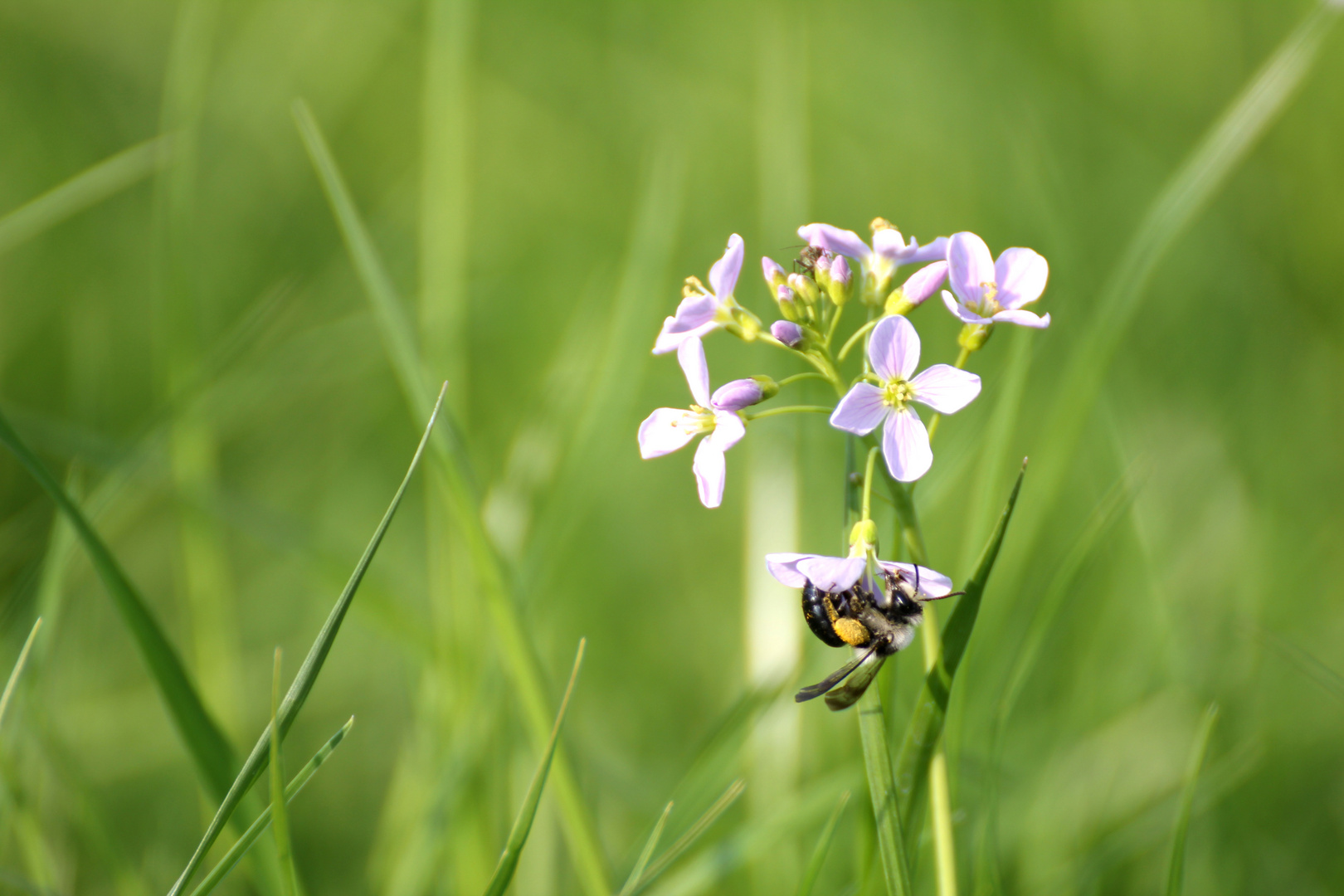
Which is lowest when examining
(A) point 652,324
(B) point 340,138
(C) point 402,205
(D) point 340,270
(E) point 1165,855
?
(E) point 1165,855

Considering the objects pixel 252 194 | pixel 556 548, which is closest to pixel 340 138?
pixel 252 194

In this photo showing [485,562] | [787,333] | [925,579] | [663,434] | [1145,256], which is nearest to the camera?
[925,579]

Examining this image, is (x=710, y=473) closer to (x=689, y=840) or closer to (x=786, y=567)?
(x=786, y=567)

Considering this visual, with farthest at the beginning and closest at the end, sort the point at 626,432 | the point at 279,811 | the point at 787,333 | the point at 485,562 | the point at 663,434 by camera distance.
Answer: the point at 626,432 < the point at 485,562 < the point at 663,434 < the point at 787,333 < the point at 279,811

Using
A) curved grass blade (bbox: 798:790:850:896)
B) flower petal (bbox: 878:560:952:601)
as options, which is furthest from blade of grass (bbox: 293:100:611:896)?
flower petal (bbox: 878:560:952:601)

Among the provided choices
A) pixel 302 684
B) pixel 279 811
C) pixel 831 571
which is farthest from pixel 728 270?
pixel 279 811

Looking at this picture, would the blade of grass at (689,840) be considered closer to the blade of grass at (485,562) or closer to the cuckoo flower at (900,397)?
the blade of grass at (485,562)

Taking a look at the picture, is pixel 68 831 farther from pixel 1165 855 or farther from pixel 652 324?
pixel 1165 855

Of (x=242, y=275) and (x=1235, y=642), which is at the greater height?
(x=242, y=275)
